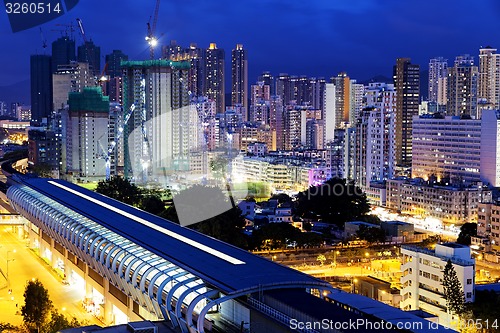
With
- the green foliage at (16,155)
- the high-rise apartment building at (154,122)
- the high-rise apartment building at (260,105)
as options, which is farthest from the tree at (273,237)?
the high-rise apartment building at (260,105)

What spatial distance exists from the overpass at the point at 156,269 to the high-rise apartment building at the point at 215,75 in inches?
872

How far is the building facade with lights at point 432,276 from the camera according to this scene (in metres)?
5.83

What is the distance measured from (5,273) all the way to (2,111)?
45.0 m

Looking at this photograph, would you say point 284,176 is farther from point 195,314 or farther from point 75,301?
point 195,314

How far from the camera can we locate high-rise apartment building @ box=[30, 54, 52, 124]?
111 ft

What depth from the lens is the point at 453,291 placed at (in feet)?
18.5

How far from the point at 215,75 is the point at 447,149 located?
55.6ft

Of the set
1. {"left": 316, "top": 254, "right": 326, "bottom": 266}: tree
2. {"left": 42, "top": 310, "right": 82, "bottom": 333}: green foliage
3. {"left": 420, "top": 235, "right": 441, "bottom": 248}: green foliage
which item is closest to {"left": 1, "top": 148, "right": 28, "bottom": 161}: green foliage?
{"left": 420, "top": 235, "right": 441, "bottom": 248}: green foliage

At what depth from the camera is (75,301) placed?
6438mm

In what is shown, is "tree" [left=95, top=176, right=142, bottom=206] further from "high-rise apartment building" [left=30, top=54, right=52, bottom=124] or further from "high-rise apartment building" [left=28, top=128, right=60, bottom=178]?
"high-rise apartment building" [left=30, top=54, right=52, bottom=124]

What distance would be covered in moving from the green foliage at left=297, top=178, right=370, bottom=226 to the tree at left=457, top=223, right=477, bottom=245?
70.0 inches

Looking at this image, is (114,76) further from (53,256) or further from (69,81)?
(53,256)

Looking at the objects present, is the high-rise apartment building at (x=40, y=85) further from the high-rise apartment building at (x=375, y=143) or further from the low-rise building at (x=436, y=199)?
the low-rise building at (x=436, y=199)

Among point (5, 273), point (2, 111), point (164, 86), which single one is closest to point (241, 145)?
point (164, 86)
